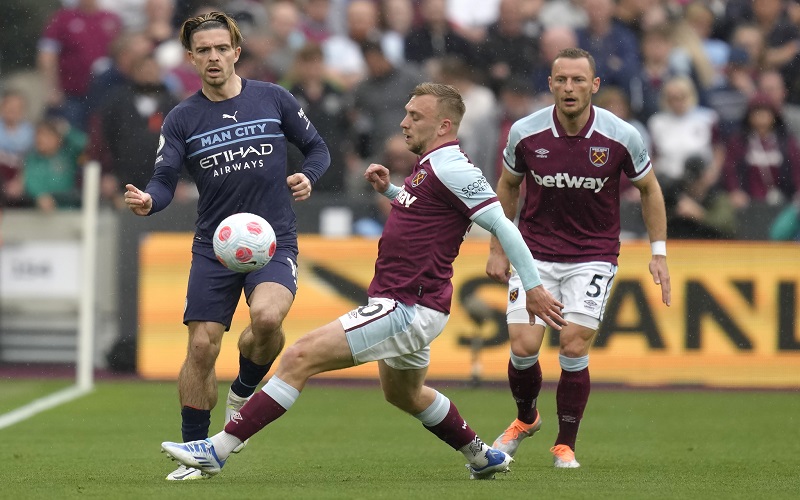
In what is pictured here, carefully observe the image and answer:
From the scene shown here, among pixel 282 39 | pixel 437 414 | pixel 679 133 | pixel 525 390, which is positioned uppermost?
pixel 282 39

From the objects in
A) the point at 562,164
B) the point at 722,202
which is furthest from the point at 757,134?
the point at 562,164

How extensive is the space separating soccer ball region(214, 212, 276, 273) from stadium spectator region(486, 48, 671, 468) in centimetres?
161

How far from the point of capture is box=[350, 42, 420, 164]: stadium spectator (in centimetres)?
1507

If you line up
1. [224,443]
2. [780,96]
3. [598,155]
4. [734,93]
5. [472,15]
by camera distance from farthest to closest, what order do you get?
[472,15] → [734,93] → [780,96] → [598,155] → [224,443]

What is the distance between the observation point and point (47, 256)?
1496 cm

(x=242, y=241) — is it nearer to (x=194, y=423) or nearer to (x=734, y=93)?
(x=194, y=423)

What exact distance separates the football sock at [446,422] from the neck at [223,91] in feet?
7.14

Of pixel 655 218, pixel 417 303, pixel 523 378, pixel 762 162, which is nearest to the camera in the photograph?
pixel 417 303

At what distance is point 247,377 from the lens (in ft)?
27.6

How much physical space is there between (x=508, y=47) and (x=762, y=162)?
3232 millimetres

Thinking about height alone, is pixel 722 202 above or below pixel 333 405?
above

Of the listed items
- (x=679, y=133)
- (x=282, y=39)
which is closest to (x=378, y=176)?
(x=679, y=133)

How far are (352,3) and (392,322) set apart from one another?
9835 mm

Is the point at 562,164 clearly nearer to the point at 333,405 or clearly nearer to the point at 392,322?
the point at 392,322
